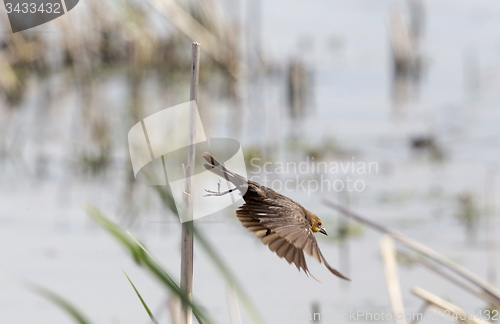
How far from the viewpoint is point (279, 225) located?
145 cm

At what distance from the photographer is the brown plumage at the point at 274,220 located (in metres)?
1.41

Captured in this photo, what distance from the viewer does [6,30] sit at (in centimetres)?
704

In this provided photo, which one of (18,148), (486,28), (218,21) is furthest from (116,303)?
(486,28)

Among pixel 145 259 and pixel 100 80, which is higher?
pixel 100 80

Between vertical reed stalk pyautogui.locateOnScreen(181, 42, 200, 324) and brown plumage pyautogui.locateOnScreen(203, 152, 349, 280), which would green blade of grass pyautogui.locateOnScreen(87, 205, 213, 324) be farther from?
brown plumage pyautogui.locateOnScreen(203, 152, 349, 280)

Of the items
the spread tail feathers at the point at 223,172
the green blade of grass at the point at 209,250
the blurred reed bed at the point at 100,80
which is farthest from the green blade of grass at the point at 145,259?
the blurred reed bed at the point at 100,80

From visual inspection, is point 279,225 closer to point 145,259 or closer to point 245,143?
point 145,259

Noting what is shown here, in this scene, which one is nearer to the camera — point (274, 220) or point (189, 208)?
point (189, 208)

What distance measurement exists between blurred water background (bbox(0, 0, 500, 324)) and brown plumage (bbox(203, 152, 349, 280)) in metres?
0.37

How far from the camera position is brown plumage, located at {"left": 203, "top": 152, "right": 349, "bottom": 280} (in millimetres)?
1408

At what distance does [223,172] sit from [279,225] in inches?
7.4

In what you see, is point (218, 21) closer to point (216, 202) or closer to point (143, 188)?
point (143, 188)

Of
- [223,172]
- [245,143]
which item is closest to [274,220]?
[223,172]

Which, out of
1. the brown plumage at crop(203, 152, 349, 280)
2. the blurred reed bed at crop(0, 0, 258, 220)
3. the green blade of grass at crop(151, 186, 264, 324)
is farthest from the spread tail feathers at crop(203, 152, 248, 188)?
the blurred reed bed at crop(0, 0, 258, 220)
